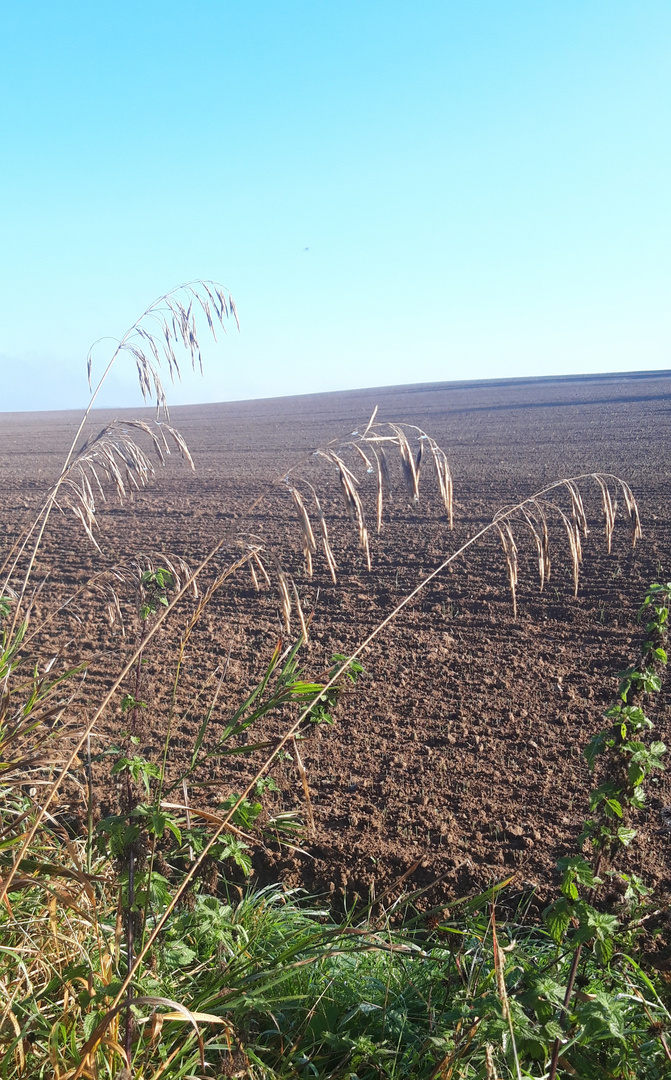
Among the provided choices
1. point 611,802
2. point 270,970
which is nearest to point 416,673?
point 611,802

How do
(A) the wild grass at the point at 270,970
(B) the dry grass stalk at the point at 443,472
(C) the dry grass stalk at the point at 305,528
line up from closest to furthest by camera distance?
(A) the wild grass at the point at 270,970 < (C) the dry grass stalk at the point at 305,528 < (B) the dry grass stalk at the point at 443,472

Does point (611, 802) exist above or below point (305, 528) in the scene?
below

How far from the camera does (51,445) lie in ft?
86.6

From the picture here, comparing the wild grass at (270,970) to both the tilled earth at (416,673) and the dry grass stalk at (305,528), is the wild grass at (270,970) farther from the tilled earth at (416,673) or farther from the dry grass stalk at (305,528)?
the tilled earth at (416,673)

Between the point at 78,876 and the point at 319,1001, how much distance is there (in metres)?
0.85

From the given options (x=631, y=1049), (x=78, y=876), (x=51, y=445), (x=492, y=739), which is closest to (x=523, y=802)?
(x=492, y=739)

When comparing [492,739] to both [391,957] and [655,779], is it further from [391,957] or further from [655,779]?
[391,957]

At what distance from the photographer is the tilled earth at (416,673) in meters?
3.27

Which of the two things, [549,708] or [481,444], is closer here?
[549,708]

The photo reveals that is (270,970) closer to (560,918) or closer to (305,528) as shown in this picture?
(560,918)

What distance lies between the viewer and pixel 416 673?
5.20 metres

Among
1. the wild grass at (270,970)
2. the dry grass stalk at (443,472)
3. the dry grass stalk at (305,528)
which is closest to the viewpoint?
the wild grass at (270,970)

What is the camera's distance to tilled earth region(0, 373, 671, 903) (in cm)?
327

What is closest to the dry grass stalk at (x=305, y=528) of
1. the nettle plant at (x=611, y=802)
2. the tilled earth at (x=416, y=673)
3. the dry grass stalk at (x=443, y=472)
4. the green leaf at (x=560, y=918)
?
the tilled earth at (x=416, y=673)
